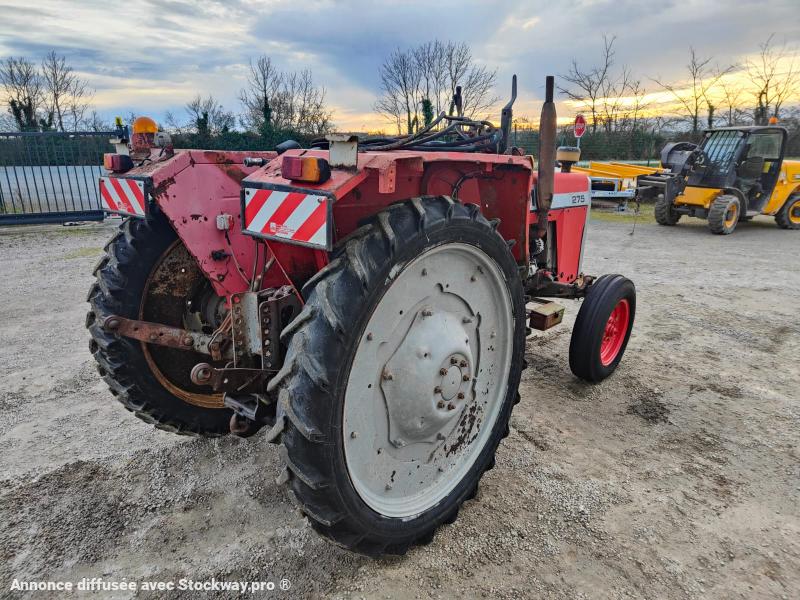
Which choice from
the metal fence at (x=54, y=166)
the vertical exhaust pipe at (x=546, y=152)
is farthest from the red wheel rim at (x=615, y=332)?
the metal fence at (x=54, y=166)

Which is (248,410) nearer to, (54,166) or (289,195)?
(289,195)

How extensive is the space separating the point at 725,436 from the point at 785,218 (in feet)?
35.4

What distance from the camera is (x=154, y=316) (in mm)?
2557

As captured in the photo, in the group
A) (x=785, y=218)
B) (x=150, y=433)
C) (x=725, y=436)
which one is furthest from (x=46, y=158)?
(x=785, y=218)

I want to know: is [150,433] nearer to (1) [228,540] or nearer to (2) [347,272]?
(1) [228,540]

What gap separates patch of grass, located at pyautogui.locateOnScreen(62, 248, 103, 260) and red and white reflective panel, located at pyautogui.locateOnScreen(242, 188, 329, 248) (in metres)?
7.14

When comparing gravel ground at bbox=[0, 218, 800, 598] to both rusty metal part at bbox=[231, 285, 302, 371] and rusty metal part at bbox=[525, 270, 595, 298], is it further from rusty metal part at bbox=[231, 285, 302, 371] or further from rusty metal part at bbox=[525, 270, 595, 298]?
rusty metal part at bbox=[231, 285, 302, 371]

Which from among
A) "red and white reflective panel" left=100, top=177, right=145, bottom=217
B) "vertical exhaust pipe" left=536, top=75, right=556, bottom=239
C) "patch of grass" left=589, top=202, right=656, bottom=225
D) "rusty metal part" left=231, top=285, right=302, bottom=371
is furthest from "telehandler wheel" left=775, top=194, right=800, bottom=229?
"red and white reflective panel" left=100, top=177, right=145, bottom=217

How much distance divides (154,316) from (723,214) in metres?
11.1

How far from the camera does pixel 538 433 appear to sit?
10.2 ft

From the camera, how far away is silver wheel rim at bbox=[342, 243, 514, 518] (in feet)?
6.08

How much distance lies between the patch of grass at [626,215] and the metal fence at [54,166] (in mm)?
11330

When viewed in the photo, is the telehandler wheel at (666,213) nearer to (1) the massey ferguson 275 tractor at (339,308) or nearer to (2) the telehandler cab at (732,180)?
(2) the telehandler cab at (732,180)

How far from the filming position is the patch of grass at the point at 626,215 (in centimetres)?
1256
